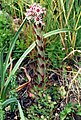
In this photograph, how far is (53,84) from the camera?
7.99 ft

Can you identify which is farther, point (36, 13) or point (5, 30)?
point (5, 30)

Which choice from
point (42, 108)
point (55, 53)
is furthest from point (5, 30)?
point (42, 108)

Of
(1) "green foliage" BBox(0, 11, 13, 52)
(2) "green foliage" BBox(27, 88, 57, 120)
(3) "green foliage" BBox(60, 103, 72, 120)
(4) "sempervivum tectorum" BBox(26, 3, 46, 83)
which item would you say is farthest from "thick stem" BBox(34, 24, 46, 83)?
(1) "green foliage" BBox(0, 11, 13, 52)

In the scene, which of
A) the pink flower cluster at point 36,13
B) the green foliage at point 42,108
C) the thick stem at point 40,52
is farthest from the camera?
A: the green foliage at point 42,108

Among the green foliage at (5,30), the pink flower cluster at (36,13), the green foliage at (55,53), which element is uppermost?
the pink flower cluster at (36,13)

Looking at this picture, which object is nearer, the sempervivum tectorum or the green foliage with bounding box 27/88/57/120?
the sempervivum tectorum

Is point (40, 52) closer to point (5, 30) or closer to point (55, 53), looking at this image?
point (55, 53)

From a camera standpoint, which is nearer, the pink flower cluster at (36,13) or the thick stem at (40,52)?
the pink flower cluster at (36,13)

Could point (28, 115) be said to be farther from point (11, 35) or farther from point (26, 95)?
point (11, 35)

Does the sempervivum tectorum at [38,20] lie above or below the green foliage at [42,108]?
above

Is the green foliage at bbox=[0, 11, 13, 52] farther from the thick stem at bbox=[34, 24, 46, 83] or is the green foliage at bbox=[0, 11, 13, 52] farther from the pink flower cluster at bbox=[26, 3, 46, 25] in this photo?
the pink flower cluster at bbox=[26, 3, 46, 25]

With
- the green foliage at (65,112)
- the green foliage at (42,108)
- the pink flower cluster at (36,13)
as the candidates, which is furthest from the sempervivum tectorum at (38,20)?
the green foliage at (65,112)

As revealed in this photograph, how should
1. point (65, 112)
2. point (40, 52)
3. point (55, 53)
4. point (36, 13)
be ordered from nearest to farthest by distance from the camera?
point (36, 13) < point (40, 52) < point (65, 112) < point (55, 53)

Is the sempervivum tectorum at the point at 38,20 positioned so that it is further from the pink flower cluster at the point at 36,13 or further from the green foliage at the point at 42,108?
the green foliage at the point at 42,108
